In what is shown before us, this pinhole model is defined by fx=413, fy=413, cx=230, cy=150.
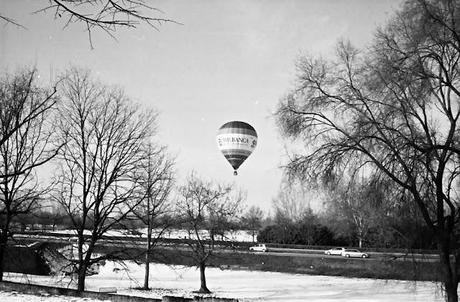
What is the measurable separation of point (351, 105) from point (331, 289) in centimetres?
1803

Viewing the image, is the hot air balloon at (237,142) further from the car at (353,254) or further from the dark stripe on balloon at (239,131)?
the car at (353,254)

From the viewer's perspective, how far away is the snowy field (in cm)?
2250

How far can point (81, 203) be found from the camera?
51.4 ft

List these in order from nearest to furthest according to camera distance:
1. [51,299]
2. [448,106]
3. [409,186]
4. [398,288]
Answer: [409,186] → [448,106] → [51,299] → [398,288]

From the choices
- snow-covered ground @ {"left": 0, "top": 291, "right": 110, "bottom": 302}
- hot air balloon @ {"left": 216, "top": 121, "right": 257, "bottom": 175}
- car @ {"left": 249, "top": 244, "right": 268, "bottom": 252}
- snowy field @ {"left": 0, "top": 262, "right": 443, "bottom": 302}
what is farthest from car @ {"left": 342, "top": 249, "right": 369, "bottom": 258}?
snow-covered ground @ {"left": 0, "top": 291, "right": 110, "bottom": 302}

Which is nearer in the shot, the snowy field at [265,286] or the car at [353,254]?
the snowy field at [265,286]

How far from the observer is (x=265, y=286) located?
27.3 m

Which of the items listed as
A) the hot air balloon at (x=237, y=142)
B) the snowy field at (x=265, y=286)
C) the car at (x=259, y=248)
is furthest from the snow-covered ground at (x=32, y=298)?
the car at (x=259, y=248)

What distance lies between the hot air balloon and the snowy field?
353 inches

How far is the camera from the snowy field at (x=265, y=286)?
2250cm

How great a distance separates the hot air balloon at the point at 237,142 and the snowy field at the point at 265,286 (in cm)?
897

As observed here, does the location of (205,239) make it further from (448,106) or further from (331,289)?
(448,106)

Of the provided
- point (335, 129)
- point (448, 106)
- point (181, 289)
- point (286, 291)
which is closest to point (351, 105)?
point (335, 129)

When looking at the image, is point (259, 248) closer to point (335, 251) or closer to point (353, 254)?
point (335, 251)
